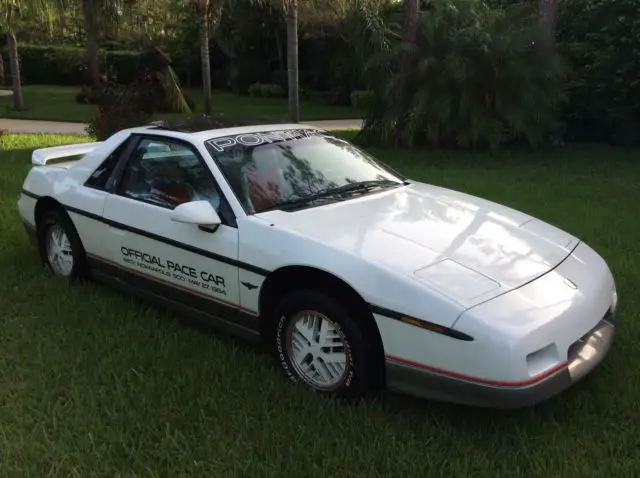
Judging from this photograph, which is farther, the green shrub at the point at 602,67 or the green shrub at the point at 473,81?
the green shrub at the point at 602,67

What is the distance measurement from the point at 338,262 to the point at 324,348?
0.46m

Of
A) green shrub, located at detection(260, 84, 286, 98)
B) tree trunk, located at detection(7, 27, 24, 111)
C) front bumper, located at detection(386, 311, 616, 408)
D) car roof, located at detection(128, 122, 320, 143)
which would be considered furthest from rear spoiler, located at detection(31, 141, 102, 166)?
green shrub, located at detection(260, 84, 286, 98)

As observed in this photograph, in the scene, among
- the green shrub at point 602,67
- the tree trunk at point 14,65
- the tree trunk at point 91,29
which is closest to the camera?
the green shrub at point 602,67

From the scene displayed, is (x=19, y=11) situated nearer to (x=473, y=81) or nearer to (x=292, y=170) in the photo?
(x=473, y=81)

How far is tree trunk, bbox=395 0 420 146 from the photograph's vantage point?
12.8 meters

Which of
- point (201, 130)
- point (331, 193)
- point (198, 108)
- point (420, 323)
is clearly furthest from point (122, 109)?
point (198, 108)

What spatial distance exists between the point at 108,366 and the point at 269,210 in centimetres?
127

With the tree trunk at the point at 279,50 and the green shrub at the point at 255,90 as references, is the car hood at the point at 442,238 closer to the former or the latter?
the green shrub at the point at 255,90

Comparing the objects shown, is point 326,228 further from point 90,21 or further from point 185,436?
point 90,21

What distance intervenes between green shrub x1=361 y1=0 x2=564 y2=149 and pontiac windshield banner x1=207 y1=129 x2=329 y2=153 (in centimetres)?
828

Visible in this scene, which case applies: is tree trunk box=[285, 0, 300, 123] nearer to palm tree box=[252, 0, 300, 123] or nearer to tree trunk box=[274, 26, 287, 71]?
palm tree box=[252, 0, 300, 123]

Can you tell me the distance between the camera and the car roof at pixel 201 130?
4.21m

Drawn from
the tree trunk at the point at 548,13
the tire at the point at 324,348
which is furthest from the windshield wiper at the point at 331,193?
the tree trunk at the point at 548,13

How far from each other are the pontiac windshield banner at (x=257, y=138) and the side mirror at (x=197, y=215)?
51 centimetres
